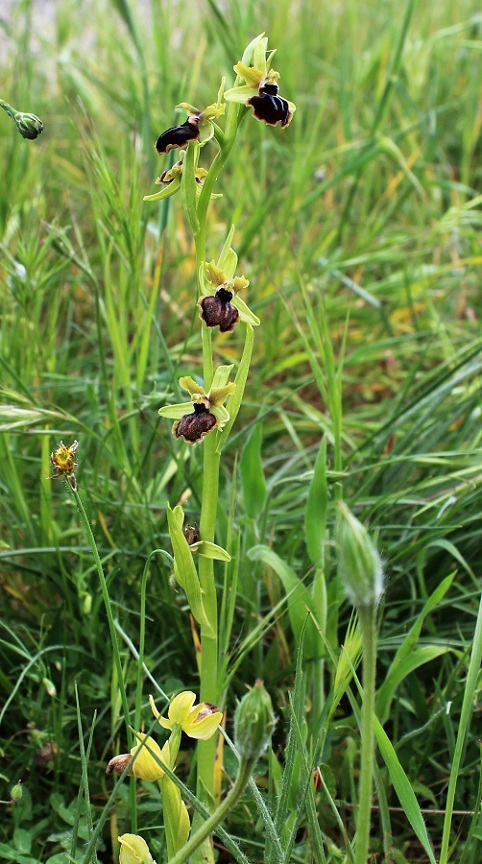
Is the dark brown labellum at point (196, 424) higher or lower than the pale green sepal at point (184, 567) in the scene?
higher

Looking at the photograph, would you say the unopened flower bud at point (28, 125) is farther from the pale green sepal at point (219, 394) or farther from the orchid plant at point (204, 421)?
the pale green sepal at point (219, 394)

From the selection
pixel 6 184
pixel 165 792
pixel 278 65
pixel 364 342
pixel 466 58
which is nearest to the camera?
pixel 165 792

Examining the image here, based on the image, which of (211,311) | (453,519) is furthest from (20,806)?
(453,519)

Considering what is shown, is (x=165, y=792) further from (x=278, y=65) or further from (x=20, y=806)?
(x=278, y=65)

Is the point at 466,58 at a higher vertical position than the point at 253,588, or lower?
higher

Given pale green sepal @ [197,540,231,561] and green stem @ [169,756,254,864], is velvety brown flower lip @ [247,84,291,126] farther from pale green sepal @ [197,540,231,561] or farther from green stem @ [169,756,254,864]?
green stem @ [169,756,254,864]

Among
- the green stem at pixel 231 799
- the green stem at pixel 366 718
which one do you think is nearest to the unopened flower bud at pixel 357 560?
the green stem at pixel 366 718

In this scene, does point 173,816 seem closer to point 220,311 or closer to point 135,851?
point 135,851

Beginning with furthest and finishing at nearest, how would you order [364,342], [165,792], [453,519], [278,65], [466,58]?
[466,58]
[278,65]
[364,342]
[453,519]
[165,792]
